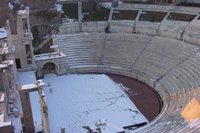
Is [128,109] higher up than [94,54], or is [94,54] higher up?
[94,54]

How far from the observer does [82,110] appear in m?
22.5

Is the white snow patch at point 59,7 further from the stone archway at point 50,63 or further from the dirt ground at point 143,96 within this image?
the dirt ground at point 143,96

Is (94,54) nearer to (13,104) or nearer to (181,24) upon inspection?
(181,24)

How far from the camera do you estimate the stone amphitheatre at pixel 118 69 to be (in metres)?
20.0

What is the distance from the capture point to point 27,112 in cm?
1742

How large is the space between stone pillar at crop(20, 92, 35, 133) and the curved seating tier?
24.0 feet

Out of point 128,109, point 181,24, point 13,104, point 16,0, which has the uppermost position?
point 16,0

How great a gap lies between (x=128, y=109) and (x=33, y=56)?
9325 mm

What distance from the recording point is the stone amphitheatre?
19969 millimetres

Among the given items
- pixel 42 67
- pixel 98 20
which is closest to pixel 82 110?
pixel 42 67

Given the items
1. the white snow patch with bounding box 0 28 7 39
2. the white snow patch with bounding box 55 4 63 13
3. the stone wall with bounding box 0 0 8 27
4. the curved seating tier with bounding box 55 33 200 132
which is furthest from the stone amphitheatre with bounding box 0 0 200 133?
the stone wall with bounding box 0 0 8 27

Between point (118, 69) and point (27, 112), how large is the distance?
38.5ft

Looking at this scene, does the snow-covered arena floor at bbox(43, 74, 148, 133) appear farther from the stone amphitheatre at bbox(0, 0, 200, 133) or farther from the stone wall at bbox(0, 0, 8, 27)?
the stone wall at bbox(0, 0, 8, 27)

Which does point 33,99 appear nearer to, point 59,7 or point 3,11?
point 3,11
